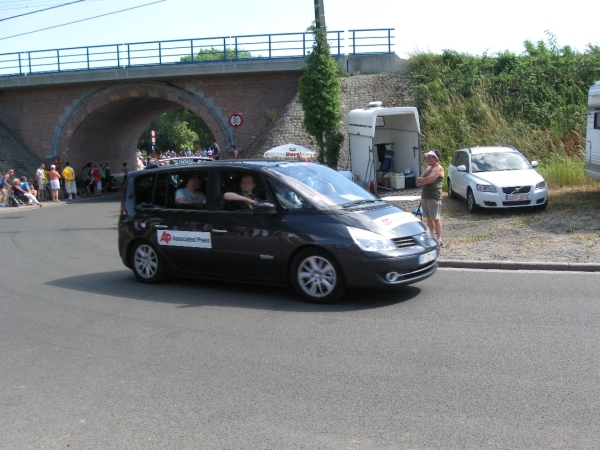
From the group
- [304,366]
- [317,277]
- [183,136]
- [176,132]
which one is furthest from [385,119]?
[176,132]

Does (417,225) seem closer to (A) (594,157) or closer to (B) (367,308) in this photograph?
(B) (367,308)

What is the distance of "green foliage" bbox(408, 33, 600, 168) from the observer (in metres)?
24.8

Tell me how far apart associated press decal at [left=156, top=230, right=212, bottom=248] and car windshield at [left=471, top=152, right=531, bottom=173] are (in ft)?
30.0

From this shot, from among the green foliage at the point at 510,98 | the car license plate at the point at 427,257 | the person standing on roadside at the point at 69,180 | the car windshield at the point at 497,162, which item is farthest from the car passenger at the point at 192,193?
the person standing on roadside at the point at 69,180

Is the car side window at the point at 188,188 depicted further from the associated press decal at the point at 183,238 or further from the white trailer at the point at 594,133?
the white trailer at the point at 594,133

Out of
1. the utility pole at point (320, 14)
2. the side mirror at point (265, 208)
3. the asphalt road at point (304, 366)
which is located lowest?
the asphalt road at point (304, 366)

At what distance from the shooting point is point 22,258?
13102mm

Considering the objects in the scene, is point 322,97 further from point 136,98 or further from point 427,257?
point 427,257

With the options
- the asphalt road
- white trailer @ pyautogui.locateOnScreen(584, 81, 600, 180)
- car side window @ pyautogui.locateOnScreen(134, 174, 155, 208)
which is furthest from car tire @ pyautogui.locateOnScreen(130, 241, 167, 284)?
white trailer @ pyautogui.locateOnScreen(584, 81, 600, 180)

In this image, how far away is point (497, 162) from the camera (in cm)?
1625

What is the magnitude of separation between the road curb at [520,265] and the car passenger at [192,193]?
3.96 meters

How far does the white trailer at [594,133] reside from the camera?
14.8 metres

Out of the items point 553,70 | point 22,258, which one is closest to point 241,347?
point 22,258

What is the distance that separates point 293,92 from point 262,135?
2586 mm
